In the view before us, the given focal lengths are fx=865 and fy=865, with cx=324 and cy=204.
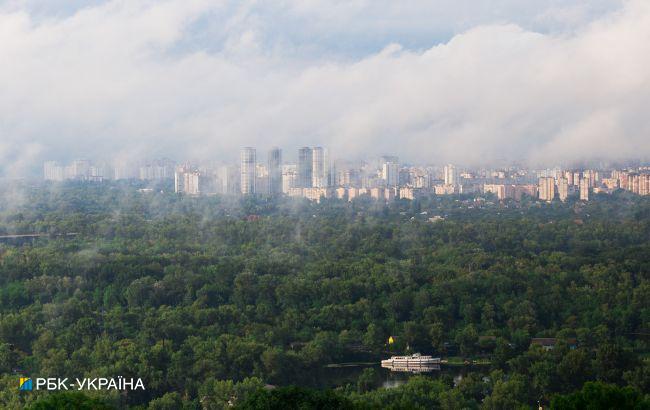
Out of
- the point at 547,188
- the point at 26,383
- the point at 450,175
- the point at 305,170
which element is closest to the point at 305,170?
the point at 305,170

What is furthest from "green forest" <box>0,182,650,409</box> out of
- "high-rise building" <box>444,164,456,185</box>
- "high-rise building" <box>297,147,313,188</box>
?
"high-rise building" <box>444,164,456,185</box>

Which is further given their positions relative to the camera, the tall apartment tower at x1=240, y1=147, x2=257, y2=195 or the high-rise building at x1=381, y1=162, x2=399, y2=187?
the high-rise building at x1=381, y1=162, x2=399, y2=187

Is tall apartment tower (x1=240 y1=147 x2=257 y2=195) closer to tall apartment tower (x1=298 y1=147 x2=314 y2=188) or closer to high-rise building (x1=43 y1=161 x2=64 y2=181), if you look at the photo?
tall apartment tower (x1=298 y1=147 x2=314 y2=188)

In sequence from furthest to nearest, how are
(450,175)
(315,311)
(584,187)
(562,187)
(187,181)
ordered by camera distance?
(450,175) < (562,187) < (584,187) < (187,181) < (315,311)

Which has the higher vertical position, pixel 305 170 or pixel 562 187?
pixel 305 170

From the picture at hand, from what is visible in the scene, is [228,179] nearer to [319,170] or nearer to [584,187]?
[319,170]
